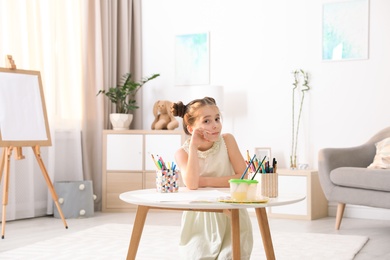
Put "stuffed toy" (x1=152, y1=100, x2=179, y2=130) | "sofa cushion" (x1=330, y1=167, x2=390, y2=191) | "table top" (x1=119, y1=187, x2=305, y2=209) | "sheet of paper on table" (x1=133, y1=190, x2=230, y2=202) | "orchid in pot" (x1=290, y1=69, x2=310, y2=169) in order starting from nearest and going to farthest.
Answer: "table top" (x1=119, y1=187, x2=305, y2=209), "sheet of paper on table" (x1=133, y1=190, x2=230, y2=202), "sofa cushion" (x1=330, y1=167, x2=390, y2=191), "orchid in pot" (x1=290, y1=69, x2=310, y2=169), "stuffed toy" (x1=152, y1=100, x2=179, y2=130)

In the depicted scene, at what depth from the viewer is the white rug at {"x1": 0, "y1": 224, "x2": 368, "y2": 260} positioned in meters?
3.10

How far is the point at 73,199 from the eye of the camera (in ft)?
15.2

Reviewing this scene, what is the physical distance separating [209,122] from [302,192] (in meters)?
2.52

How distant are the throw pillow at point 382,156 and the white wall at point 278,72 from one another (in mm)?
461

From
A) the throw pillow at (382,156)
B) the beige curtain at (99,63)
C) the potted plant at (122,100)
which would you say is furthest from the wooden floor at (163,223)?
the potted plant at (122,100)

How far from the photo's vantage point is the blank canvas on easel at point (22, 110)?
12.6ft

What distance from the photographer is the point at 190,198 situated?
183cm

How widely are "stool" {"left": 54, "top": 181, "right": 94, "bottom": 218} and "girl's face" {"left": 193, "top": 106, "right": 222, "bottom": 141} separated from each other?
264cm

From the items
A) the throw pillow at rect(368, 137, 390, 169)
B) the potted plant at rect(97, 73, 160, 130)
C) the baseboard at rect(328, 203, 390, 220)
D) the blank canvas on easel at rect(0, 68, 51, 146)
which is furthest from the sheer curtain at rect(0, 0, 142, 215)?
the throw pillow at rect(368, 137, 390, 169)

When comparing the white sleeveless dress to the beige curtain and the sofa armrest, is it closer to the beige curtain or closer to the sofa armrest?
the sofa armrest

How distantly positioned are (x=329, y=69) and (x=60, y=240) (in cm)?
262

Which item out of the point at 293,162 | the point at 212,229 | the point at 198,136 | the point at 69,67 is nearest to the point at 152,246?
the point at 212,229

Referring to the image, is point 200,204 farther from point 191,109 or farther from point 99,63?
point 99,63

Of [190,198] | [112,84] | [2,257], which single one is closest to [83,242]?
[2,257]
